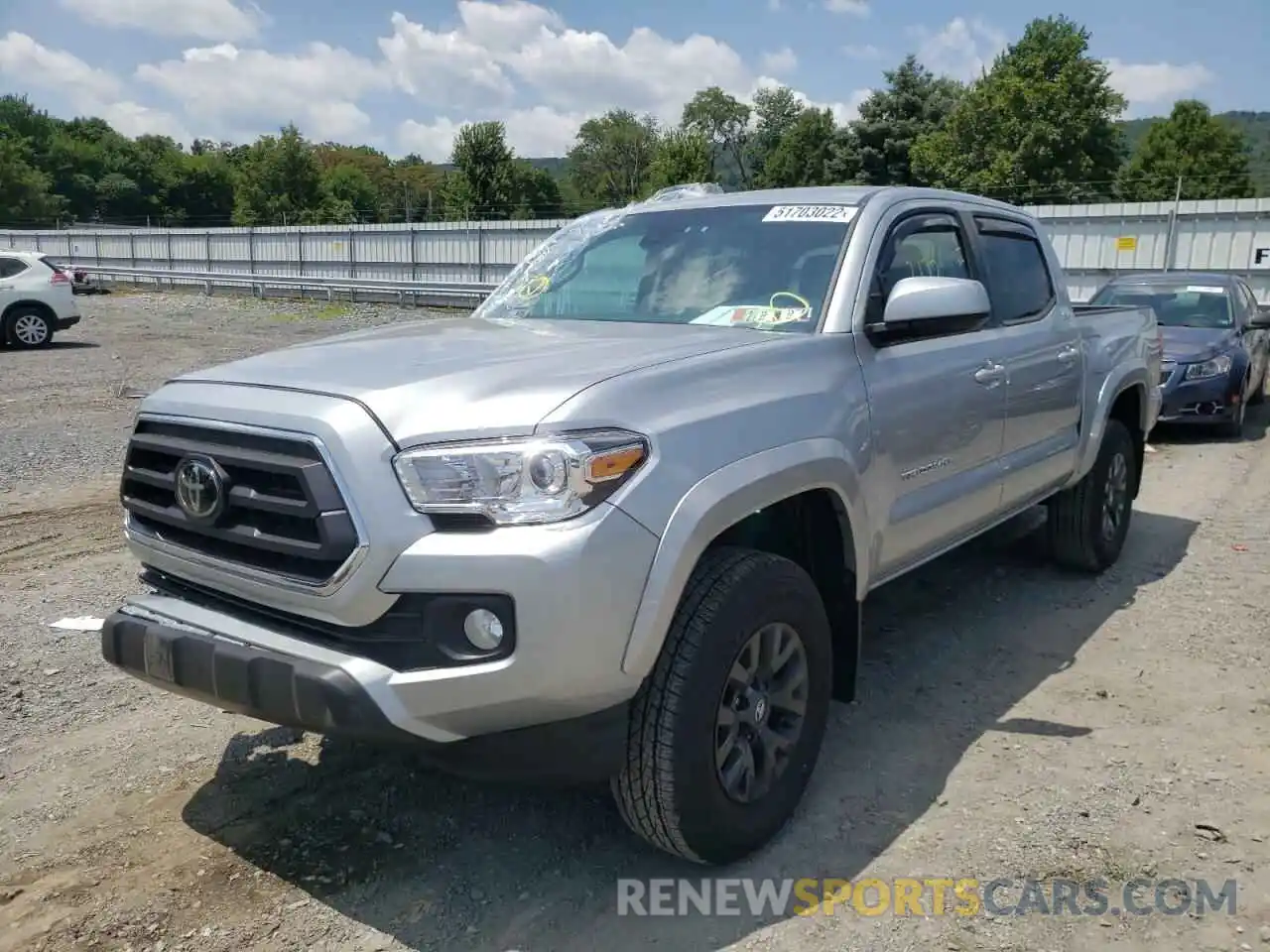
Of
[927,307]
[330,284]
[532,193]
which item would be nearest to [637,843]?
[927,307]

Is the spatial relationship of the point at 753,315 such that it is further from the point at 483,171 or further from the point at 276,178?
the point at 276,178

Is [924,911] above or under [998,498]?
under

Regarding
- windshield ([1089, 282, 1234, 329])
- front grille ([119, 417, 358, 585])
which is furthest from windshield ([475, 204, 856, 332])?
windshield ([1089, 282, 1234, 329])

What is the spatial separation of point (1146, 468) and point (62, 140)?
106 meters

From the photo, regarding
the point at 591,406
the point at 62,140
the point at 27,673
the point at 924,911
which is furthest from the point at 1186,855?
the point at 62,140

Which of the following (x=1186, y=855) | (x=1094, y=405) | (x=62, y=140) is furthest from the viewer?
(x=62, y=140)

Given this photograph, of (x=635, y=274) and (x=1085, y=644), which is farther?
(x=1085, y=644)

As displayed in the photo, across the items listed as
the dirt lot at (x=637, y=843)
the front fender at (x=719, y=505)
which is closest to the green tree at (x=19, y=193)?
the dirt lot at (x=637, y=843)

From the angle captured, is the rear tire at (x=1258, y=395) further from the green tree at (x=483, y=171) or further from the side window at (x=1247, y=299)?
the green tree at (x=483, y=171)

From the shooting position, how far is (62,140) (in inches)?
3656

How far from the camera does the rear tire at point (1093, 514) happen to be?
545cm

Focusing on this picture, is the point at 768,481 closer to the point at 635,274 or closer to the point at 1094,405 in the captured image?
the point at 635,274

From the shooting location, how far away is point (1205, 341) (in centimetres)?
973

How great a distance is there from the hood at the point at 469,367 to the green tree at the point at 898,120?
2134 inches
